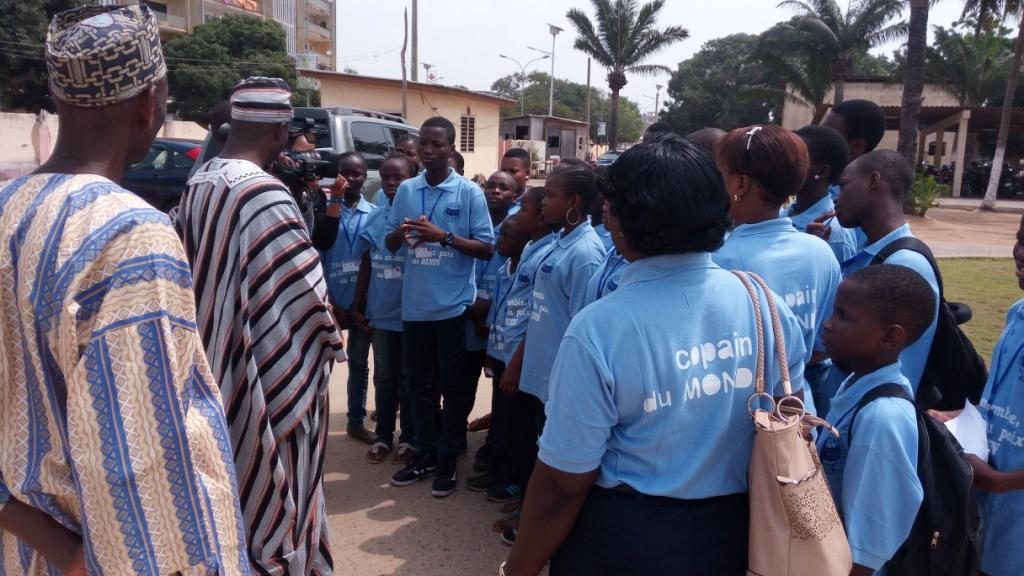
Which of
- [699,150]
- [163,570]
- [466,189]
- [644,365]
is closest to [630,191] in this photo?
[699,150]

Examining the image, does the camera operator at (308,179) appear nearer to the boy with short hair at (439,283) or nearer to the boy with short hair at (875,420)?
the boy with short hair at (439,283)

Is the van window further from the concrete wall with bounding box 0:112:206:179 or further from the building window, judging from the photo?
the building window

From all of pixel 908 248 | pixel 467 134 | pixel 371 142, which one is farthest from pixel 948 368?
pixel 467 134

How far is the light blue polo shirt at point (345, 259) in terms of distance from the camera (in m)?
4.81

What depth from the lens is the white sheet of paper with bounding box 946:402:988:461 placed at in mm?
2297

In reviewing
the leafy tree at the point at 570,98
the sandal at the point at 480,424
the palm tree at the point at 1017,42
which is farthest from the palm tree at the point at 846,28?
the leafy tree at the point at 570,98

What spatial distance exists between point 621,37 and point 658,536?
33938 millimetres

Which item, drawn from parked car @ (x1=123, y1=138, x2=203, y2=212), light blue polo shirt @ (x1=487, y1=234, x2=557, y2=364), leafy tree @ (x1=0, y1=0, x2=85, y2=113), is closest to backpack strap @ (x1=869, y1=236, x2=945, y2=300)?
light blue polo shirt @ (x1=487, y1=234, x2=557, y2=364)

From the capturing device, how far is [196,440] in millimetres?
1307

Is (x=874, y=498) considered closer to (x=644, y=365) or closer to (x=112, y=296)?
(x=644, y=365)

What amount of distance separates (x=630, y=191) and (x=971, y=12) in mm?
28265

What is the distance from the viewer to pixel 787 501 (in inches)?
61.7

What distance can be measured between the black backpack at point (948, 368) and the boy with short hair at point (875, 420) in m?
0.53

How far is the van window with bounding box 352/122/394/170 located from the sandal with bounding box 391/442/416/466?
20.4ft
